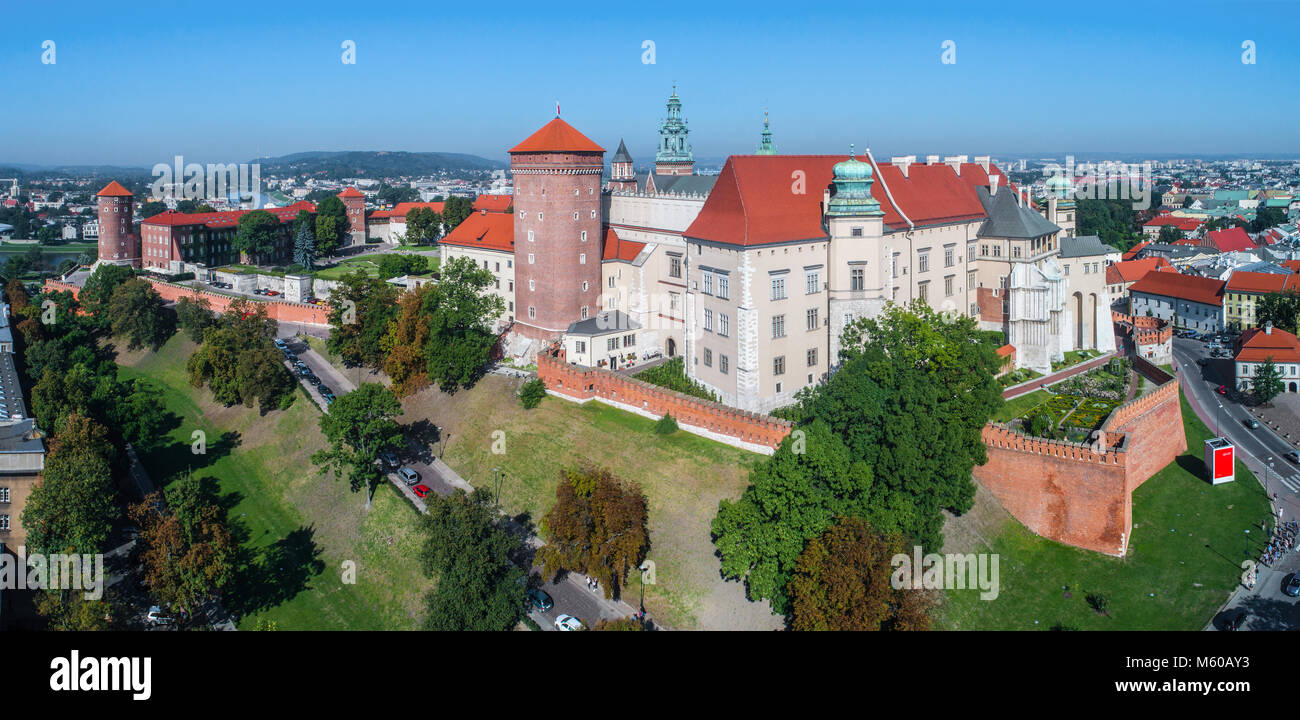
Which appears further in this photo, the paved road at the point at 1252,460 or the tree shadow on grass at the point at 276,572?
the tree shadow on grass at the point at 276,572

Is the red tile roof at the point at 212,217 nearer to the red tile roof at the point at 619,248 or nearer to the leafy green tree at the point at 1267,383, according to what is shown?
the red tile roof at the point at 619,248

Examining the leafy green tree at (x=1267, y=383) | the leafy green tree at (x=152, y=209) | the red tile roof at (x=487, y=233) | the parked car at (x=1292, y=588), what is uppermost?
the leafy green tree at (x=152, y=209)

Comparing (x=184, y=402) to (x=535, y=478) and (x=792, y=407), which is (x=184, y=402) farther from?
(x=792, y=407)

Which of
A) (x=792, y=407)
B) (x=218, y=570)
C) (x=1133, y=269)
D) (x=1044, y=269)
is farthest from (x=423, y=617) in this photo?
(x=1133, y=269)

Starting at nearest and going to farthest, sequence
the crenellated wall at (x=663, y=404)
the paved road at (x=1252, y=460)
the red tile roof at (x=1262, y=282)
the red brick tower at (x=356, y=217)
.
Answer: the paved road at (x=1252, y=460), the crenellated wall at (x=663, y=404), the red tile roof at (x=1262, y=282), the red brick tower at (x=356, y=217)

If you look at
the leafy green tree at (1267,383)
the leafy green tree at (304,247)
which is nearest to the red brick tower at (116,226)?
the leafy green tree at (304,247)

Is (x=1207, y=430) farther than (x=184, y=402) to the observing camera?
No

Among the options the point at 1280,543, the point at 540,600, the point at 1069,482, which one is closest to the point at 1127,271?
the point at 1280,543
